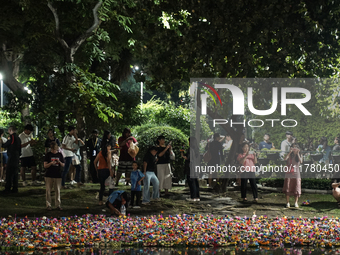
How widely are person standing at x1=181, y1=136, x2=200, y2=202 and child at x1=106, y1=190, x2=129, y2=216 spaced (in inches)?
110

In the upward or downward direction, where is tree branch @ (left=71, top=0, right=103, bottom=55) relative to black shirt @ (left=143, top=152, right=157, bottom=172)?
upward

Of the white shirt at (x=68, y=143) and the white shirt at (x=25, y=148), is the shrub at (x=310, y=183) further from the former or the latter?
the white shirt at (x=25, y=148)

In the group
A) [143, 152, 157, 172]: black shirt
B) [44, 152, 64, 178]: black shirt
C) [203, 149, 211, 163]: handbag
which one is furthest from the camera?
[203, 149, 211, 163]: handbag

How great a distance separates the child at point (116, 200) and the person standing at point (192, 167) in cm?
281

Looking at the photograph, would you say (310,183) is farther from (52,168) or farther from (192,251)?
(192,251)

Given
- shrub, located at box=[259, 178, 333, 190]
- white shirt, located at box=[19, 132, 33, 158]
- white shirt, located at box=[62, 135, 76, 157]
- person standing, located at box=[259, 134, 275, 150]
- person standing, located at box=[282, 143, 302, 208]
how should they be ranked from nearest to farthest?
person standing, located at box=[282, 143, 302, 208] → white shirt, located at box=[19, 132, 33, 158] → white shirt, located at box=[62, 135, 76, 157] → shrub, located at box=[259, 178, 333, 190] → person standing, located at box=[259, 134, 275, 150]

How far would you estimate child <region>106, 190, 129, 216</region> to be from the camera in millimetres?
10766

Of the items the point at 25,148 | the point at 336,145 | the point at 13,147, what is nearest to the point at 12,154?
the point at 13,147

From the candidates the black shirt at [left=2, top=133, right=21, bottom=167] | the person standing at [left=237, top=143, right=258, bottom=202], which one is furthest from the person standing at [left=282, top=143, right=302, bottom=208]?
the black shirt at [left=2, top=133, right=21, bottom=167]

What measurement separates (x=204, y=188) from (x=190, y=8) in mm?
6477

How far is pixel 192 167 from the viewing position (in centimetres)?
1333

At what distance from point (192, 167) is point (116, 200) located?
302 cm

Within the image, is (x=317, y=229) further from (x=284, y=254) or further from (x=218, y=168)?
(x=218, y=168)

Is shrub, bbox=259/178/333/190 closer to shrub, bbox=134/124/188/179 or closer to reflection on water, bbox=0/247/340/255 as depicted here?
shrub, bbox=134/124/188/179
